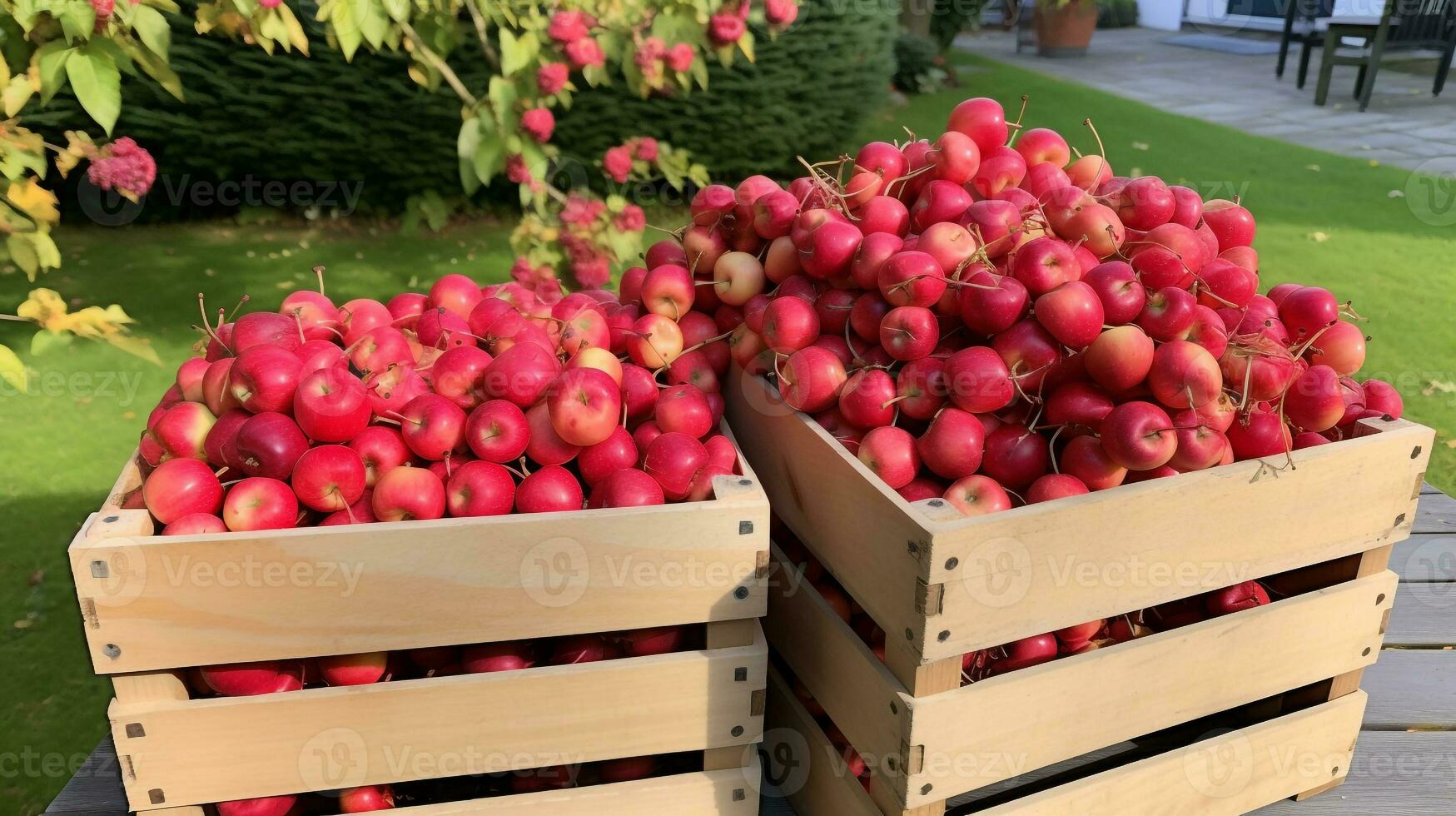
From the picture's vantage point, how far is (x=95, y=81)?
1.88 meters

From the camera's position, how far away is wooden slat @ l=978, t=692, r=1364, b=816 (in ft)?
4.62

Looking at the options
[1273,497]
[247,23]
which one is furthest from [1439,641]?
[247,23]

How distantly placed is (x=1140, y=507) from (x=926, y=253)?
48cm

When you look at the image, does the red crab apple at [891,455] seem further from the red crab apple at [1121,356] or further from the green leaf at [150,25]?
the green leaf at [150,25]

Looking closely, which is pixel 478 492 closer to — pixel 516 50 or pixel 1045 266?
pixel 1045 266

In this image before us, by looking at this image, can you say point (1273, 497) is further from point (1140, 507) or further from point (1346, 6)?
point (1346, 6)

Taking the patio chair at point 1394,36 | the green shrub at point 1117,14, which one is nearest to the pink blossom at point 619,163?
the patio chair at point 1394,36

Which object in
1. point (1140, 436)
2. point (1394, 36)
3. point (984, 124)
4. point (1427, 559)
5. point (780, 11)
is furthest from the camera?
point (1394, 36)

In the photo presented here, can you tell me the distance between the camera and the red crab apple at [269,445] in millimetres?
1378

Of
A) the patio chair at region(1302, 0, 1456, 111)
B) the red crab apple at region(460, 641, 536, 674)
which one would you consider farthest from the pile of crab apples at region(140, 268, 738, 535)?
the patio chair at region(1302, 0, 1456, 111)

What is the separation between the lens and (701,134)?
20.2ft

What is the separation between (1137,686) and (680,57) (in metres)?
2.13

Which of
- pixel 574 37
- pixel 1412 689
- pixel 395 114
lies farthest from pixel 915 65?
pixel 1412 689

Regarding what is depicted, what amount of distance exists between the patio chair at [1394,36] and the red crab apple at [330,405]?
10567mm
